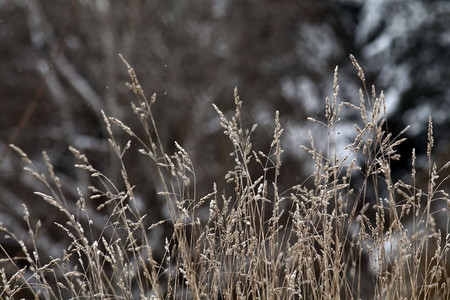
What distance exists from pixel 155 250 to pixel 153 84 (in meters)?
2.13

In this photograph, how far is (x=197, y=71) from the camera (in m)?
9.00

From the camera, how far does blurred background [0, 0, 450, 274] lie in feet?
29.1

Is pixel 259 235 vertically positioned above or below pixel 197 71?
above

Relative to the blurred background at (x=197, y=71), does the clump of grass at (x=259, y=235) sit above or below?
above

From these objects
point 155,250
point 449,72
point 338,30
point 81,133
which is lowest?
point 155,250

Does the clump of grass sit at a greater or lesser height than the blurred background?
greater

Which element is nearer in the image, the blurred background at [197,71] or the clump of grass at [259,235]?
the clump of grass at [259,235]

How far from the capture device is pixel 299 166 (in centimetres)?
817

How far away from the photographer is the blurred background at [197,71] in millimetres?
8859

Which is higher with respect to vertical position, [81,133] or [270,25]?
[270,25]

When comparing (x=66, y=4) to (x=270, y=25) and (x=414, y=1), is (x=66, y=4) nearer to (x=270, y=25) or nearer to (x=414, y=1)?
(x=270, y=25)

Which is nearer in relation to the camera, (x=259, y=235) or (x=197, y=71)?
(x=259, y=235)

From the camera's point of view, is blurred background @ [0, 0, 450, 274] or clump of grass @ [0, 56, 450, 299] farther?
blurred background @ [0, 0, 450, 274]

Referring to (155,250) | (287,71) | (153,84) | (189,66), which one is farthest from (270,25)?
(155,250)
